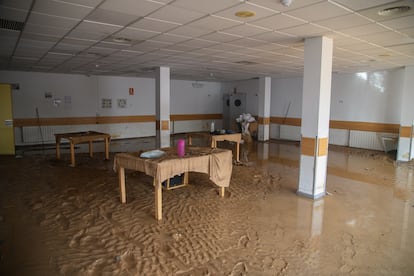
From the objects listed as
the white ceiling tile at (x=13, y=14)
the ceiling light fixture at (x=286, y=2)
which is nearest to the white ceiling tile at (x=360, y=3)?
the ceiling light fixture at (x=286, y=2)

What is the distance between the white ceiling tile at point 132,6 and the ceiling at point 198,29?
0.01 m

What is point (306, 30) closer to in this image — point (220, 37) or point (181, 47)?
point (220, 37)

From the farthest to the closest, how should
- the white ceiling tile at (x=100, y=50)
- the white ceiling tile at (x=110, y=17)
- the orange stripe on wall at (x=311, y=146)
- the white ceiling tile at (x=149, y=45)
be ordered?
1. the white ceiling tile at (x=100, y=50)
2. the white ceiling tile at (x=149, y=45)
3. the orange stripe on wall at (x=311, y=146)
4. the white ceiling tile at (x=110, y=17)

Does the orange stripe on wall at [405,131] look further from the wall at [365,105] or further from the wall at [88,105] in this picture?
the wall at [88,105]

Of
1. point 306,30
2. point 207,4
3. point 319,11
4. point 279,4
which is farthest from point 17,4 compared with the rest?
point 306,30

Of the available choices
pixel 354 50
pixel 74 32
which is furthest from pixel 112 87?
pixel 354 50

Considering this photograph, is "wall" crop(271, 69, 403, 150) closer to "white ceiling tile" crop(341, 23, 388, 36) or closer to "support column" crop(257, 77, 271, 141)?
"support column" crop(257, 77, 271, 141)

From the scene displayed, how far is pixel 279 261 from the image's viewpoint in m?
3.11

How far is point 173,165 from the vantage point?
4.29 metres

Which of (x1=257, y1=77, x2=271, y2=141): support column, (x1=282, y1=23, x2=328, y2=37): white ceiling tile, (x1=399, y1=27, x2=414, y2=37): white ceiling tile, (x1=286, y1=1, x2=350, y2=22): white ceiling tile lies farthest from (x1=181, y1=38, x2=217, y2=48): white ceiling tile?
(x1=257, y1=77, x2=271, y2=141): support column

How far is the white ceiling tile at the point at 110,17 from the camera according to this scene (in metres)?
3.82

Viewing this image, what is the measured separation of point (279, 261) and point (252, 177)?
3402mm

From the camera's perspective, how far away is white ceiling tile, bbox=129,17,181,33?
418 centimetres

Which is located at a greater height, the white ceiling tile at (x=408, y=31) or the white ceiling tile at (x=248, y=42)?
the white ceiling tile at (x=408, y=31)
